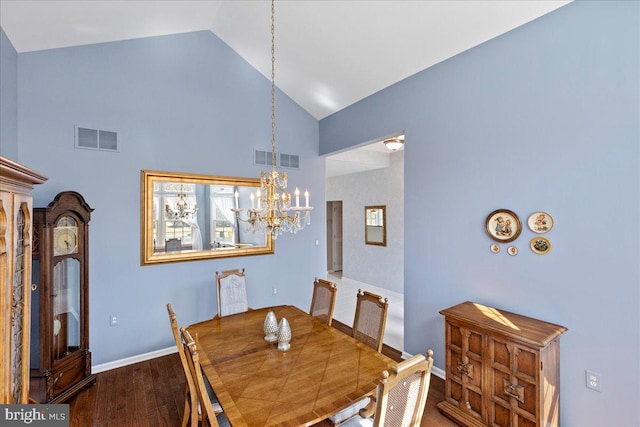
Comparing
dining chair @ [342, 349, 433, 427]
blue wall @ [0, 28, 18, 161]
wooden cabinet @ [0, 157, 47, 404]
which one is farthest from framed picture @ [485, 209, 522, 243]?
blue wall @ [0, 28, 18, 161]

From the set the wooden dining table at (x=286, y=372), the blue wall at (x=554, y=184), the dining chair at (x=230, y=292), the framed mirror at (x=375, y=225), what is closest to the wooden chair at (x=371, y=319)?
the wooden dining table at (x=286, y=372)

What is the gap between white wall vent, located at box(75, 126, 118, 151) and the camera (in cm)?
311

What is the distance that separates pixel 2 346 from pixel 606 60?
146 inches

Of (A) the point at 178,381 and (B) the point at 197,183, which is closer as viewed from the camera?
(A) the point at 178,381

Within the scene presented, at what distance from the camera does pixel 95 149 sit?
125 inches

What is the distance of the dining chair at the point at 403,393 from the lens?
3.84 feet

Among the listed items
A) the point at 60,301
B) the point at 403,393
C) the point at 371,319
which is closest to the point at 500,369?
the point at 371,319

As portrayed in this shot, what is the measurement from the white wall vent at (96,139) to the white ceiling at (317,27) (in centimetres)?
84

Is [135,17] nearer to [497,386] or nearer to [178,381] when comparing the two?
[178,381]

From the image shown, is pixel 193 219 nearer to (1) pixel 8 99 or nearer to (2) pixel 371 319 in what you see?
(1) pixel 8 99

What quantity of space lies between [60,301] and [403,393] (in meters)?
3.14

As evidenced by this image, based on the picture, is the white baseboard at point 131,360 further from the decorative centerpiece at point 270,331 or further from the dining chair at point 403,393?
the dining chair at point 403,393

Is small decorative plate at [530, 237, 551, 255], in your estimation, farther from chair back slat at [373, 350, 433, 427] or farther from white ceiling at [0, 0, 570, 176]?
white ceiling at [0, 0, 570, 176]

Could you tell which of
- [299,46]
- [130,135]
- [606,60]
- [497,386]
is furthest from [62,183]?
[606,60]
